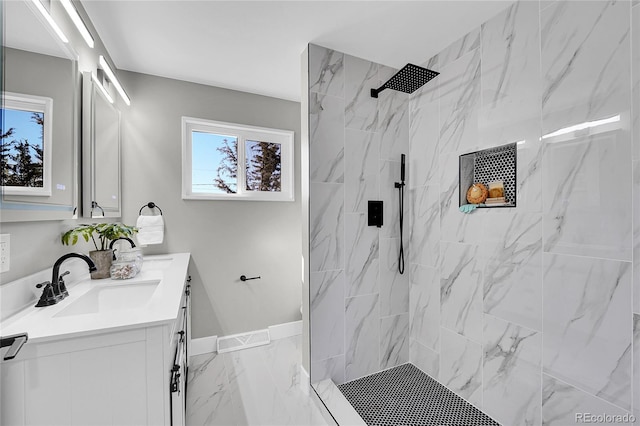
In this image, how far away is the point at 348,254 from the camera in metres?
1.98

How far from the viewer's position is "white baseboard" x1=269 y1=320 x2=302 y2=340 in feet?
8.88

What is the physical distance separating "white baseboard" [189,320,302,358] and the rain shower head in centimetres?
230

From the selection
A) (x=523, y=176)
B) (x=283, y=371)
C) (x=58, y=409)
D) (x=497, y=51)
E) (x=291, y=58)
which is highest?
(x=291, y=58)

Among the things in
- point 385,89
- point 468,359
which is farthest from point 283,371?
point 385,89

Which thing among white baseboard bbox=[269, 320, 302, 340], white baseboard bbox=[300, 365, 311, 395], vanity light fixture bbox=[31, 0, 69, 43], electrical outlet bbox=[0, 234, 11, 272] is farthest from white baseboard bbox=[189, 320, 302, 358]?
vanity light fixture bbox=[31, 0, 69, 43]

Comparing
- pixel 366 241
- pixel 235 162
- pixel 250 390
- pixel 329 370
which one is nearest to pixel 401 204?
pixel 366 241

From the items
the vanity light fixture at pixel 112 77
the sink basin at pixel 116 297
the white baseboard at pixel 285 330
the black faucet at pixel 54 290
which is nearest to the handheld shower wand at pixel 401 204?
the white baseboard at pixel 285 330

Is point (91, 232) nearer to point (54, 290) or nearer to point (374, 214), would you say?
point (54, 290)

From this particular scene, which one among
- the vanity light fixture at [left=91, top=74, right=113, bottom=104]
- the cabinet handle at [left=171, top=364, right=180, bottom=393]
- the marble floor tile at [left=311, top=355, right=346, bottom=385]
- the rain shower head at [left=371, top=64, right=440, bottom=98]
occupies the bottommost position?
the marble floor tile at [left=311, top=355, right=346, bottom=385]

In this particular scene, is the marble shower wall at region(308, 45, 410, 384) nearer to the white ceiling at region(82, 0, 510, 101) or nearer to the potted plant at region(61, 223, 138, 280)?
the white ceiling at region(82, 0, 510, 101)

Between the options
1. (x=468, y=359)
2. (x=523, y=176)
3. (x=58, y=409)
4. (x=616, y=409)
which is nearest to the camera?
(x=58, y=409)

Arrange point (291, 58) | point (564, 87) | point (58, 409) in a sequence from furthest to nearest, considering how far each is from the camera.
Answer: point (291, 58)
point (564, 87)
point (58, 409)

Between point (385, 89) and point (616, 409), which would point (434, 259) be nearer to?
point (616, 409)

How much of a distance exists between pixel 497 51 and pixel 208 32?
1.81 metres
